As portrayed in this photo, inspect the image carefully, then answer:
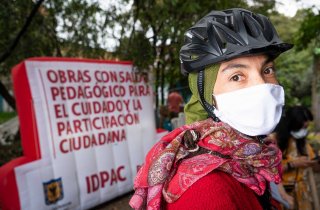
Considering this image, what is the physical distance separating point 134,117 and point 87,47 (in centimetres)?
234

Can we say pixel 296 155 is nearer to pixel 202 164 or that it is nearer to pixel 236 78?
pixel 236 78

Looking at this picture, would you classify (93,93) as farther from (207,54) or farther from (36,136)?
(207,54)

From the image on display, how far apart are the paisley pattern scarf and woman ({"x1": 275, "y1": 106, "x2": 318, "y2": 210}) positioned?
1877mm

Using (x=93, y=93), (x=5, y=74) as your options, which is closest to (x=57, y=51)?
(x=5, y=74)

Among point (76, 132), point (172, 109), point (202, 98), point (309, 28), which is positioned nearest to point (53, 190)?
point (76, 132)

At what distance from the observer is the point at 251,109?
1.15m

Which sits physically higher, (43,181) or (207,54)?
(207,54)

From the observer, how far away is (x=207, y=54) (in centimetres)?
113

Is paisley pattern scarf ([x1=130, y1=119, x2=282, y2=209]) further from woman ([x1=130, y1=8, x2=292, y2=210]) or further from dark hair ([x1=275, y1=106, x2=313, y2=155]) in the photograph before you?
dark hair ([x1=275, y1=106, x2=313, y2=155])

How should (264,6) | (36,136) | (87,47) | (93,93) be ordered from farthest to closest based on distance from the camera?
(87,47), (264,6), (93,93), (36,136)

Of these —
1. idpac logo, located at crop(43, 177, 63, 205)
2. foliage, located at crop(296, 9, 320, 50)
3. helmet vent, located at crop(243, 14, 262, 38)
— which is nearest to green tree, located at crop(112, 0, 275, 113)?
foliage, located at crop(296, 9, 320, 50)

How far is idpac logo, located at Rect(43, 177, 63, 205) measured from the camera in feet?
12.3

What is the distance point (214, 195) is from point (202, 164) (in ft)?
0.36

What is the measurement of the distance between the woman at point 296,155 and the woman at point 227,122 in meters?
1.85
